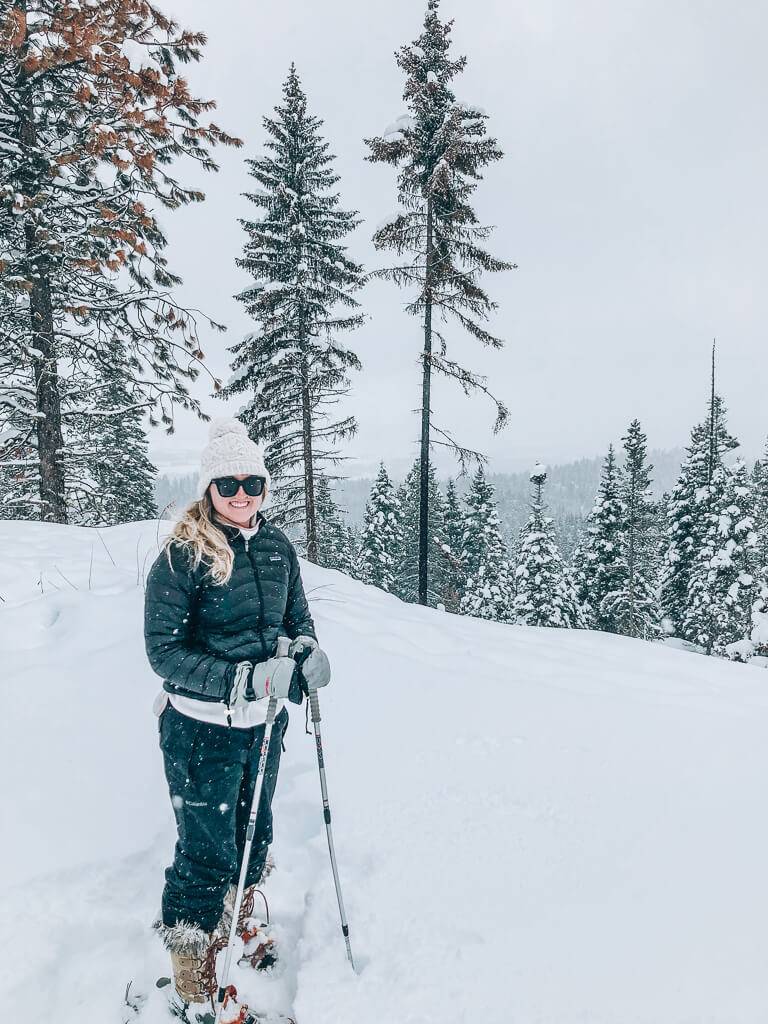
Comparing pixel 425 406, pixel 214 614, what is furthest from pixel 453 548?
pixel 214 614

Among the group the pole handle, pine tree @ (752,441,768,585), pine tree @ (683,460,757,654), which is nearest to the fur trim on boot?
the pole handle

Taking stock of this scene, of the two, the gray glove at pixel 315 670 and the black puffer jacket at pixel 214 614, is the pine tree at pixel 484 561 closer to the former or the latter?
the gray glove at pixel 315 670

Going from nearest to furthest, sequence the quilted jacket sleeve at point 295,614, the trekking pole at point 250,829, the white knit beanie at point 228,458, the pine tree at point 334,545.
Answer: the trekking pole at point 250,829
the white knit beanie at point 228,458
the quilted jacket sleeve at point 295,614
the pine tree at point 334,545

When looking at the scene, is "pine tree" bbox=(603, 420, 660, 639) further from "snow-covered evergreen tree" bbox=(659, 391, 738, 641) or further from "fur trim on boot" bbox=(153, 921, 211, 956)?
"fur trim on boot" bbox=(153, 921, 211, 956)

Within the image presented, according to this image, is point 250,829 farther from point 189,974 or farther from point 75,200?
point 75,200

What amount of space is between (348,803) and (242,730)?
1.49 m

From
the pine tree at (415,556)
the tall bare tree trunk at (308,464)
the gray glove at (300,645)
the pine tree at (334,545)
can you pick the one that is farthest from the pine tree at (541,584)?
the gray glove at (300,645)

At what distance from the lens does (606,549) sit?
3122 centimetres

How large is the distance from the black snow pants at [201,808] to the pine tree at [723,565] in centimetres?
2691

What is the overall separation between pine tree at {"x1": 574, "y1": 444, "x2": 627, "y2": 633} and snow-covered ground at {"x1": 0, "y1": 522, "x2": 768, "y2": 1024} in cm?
2725

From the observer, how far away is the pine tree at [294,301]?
1545 cm

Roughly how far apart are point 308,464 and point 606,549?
21702 mm

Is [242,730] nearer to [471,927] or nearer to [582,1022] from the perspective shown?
[471,927]

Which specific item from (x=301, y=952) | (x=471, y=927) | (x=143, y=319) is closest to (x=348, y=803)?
(x=301, y=952)
